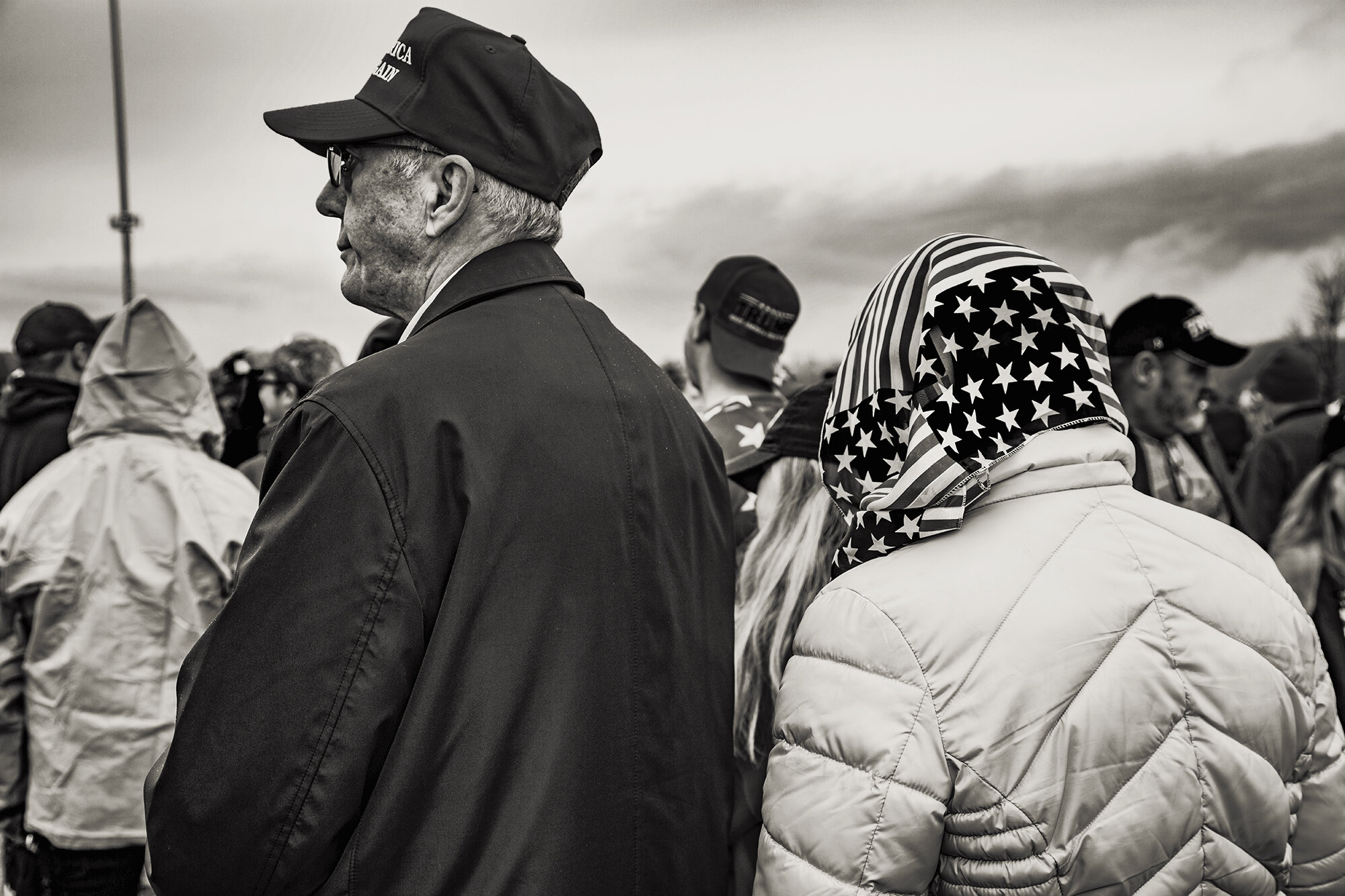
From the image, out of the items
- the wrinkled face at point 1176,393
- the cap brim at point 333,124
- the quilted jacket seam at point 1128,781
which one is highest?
the cap brim at point 333,124

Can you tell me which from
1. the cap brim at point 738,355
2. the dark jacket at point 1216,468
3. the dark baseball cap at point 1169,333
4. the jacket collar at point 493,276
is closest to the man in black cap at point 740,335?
the cap brim at point 738,355

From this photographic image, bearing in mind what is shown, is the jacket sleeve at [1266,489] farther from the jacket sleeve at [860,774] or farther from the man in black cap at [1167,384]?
the jacket sleeve at [860,774]

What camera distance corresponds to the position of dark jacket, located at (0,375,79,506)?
14.0 feet

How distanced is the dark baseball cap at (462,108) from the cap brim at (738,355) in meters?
2.41

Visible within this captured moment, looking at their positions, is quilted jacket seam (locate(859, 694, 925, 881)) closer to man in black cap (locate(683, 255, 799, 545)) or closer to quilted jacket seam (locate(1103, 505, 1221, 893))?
quilted jacket seam (locate(1103, 505, 1221, 893))

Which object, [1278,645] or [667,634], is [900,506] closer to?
[667,634]

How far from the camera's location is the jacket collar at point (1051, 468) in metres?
1.54

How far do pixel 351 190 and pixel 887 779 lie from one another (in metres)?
1.15

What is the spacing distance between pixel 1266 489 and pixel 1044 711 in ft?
14.1

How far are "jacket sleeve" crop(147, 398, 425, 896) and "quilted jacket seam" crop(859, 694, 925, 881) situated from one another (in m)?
0.63

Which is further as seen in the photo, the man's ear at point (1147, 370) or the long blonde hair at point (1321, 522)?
the man's ear at point (1147, 370)

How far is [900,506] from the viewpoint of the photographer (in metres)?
1.52

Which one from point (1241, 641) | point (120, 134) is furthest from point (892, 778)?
point (120, 134)

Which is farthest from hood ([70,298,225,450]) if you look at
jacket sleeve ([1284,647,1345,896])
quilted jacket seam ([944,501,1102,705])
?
jacket sleeve ([1284,647,1345,896])
